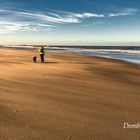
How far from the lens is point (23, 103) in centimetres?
645

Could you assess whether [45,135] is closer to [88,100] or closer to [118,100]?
[88,100]

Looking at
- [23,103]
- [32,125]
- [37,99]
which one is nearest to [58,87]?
[37,99]

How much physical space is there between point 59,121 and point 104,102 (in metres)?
2.11

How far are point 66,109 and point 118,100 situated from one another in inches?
77.8

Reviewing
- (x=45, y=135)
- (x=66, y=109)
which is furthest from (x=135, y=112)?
(x=45, y=135)

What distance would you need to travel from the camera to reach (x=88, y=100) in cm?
706

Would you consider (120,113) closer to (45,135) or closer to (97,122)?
(97,122)

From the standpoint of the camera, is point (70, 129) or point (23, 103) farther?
point (23, 103)

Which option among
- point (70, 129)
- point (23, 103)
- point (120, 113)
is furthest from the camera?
point (23, 103)

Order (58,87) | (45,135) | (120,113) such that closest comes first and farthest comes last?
(45,135) → (120,113) → (58,87)

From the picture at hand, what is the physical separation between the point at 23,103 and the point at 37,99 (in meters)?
0.59

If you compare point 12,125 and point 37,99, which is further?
point 37,99

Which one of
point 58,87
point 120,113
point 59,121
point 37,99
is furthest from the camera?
point 58,87

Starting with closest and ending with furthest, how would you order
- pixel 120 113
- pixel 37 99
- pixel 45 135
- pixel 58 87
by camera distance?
pixel 45 135
pixel 120 113
pixel 37 99
pixel 58 87
